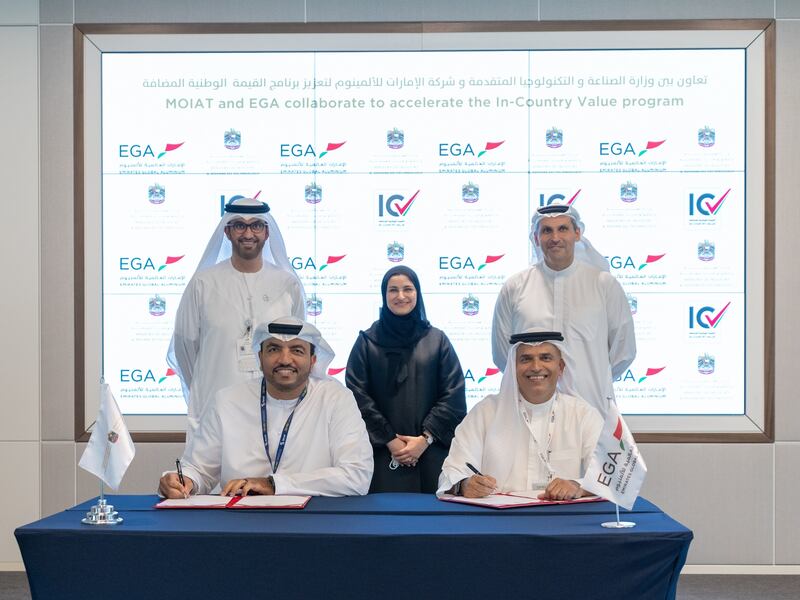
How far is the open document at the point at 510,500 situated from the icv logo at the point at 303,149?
2776 millimetres

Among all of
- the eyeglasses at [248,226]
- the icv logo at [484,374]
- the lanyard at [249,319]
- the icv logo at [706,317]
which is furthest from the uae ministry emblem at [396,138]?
the icv logo at [706,317]

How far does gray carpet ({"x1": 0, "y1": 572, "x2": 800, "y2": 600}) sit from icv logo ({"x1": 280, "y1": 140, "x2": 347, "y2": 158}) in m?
2.77

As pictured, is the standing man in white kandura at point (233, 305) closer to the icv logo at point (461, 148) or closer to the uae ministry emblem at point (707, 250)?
the icv logo at point (461, 148)

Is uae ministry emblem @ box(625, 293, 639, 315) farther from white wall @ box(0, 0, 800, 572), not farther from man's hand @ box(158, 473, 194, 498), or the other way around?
man's hand @ box(158, 473, 194, 498)

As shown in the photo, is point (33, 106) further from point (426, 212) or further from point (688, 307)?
point (688, 307)

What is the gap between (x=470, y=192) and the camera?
548 centimetres

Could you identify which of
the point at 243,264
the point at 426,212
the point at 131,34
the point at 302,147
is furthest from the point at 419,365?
the point at 131,34

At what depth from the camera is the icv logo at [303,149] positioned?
18.0 ft

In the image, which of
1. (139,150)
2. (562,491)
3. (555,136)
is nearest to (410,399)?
(562,491)

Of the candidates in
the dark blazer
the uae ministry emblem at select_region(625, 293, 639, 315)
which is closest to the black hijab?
the dark blazer

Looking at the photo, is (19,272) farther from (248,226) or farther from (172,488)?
(172,488)

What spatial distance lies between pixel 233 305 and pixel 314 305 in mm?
1025

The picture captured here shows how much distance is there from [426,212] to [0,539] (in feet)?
10.4

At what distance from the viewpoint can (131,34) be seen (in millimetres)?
5469
